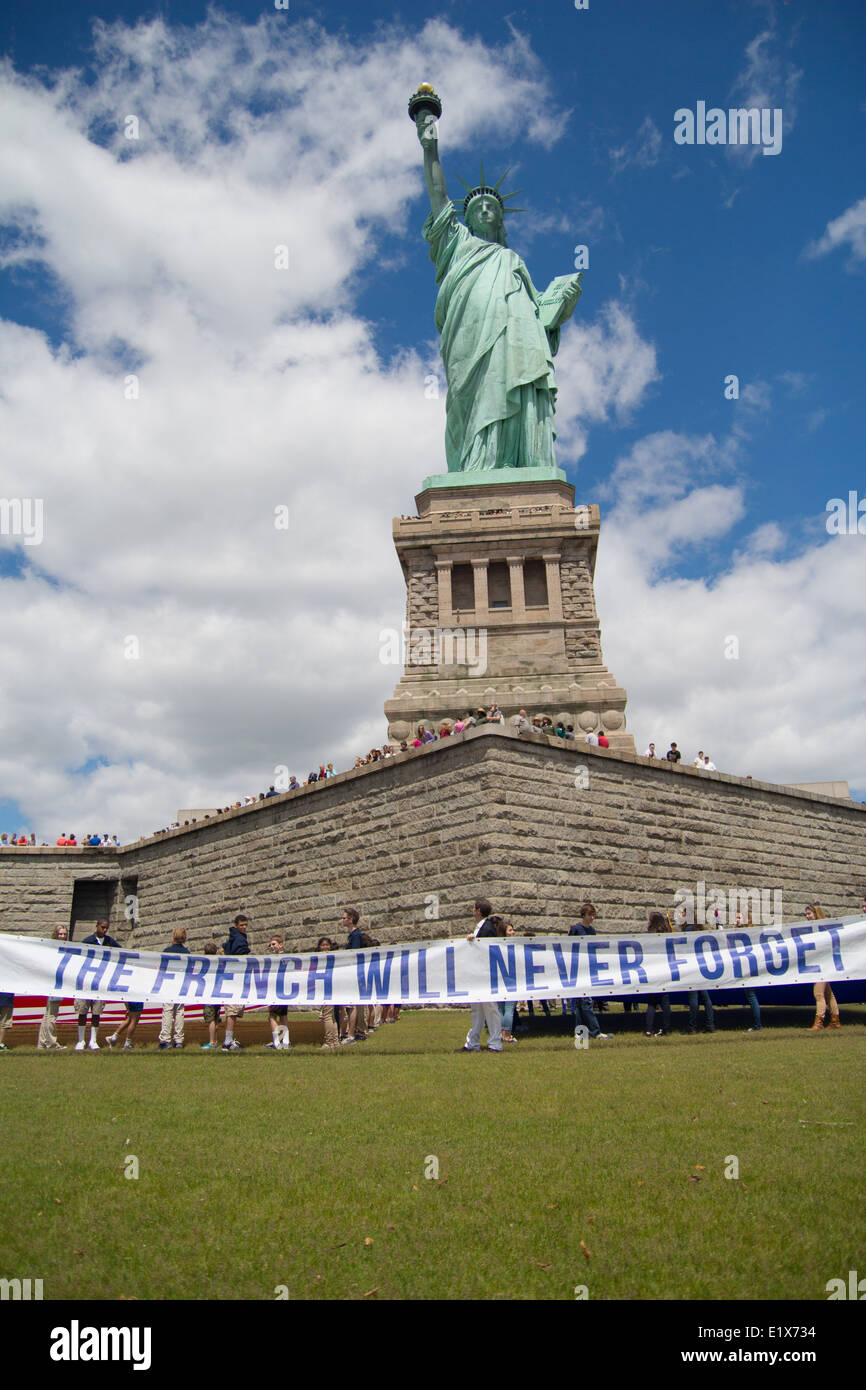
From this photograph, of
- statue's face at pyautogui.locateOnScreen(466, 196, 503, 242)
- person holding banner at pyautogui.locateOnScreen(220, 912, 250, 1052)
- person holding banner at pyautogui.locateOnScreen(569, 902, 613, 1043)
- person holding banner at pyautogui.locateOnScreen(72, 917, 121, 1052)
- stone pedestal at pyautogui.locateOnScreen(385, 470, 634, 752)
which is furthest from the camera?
statue's face at pyautogui.locateOnScreen(466, 196, 503, 242)

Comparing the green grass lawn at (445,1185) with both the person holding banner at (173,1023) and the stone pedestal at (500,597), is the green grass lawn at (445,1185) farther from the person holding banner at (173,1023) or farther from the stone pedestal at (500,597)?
the stone pedestal at (500,597)

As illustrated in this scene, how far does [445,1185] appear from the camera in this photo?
15.9ft

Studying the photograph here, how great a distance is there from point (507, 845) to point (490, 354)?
28.8 m

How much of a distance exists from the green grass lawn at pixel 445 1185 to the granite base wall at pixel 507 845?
1072 centimetres

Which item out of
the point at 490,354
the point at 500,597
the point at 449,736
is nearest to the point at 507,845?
the point at 449,736

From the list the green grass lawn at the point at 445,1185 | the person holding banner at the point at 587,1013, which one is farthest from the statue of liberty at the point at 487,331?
the green grass lawn at the point at 445,1185

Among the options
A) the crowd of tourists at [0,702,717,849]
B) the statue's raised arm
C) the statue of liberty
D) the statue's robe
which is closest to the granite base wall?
the crowd of tourists at [0,702,717,849]

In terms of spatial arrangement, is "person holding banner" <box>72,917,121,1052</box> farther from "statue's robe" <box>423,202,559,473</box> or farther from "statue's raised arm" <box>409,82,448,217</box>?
"statue's raised arm" <box>409,82,448,217</box>

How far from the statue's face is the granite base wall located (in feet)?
109

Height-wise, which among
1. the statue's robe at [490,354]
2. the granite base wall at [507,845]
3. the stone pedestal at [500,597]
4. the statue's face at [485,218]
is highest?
the statue's face at [485,218]

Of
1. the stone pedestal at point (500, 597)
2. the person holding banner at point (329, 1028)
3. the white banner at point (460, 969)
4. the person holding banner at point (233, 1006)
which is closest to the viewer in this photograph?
the white banner at point (460, 969)

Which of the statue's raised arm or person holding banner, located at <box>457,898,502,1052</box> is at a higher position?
the statue's raised arm

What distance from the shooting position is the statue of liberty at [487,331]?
4022cm

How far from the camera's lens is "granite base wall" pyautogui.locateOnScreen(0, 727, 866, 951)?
19.7 metres
